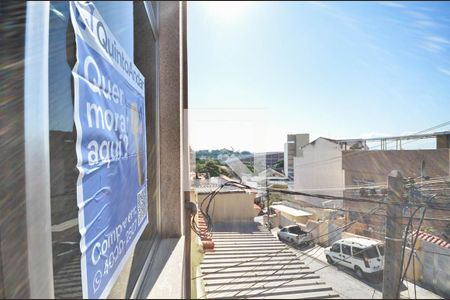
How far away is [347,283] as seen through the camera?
3.65ft

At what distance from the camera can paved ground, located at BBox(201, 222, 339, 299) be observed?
119cm

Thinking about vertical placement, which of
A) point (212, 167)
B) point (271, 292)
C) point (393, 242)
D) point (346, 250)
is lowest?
point (271, 292)

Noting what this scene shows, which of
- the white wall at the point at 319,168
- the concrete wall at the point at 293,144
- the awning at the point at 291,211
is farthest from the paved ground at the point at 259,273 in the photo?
the white wall at the point at 319,168

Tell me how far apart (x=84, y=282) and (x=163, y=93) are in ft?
3.66

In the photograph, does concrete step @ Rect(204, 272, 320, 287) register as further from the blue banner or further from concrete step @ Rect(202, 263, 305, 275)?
the blue banner

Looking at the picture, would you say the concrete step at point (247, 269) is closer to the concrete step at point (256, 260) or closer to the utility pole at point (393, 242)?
the concrete step at point (256, 260)

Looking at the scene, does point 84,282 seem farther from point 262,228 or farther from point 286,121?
point 286,121

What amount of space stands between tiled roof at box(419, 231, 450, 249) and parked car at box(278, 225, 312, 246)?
0.57 meters

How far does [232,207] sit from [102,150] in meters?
1.82

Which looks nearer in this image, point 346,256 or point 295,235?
point 346,256

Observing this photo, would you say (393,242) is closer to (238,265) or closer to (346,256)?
(346,256)

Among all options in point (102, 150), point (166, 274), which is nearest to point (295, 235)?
point (166, 274)

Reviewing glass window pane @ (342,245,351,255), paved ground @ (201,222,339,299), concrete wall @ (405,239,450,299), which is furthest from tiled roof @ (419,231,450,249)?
paved ground @ (201,222,339,299)

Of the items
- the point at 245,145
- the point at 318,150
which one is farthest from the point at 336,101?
the point at 318,150
